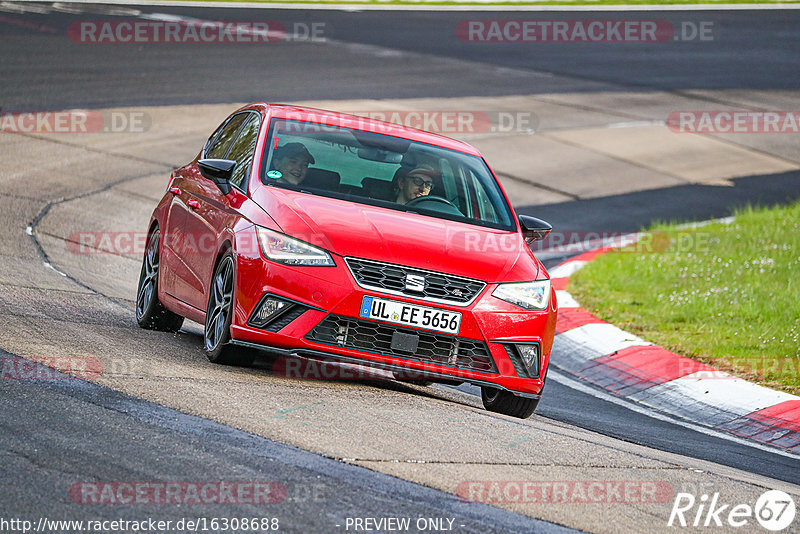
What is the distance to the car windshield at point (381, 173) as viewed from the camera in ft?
26.3

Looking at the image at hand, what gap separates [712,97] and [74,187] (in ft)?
50.5

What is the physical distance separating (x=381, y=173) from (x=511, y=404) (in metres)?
1.79

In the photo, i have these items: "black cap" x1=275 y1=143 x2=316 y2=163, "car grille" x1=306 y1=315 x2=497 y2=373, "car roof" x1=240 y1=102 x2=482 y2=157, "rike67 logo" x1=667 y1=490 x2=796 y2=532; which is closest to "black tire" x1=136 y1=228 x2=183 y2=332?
"car roof" x1=240 y1=102 x2=482 y2=157

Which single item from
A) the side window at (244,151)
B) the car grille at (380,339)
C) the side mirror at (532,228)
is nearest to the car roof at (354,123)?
the side window at (244,151)

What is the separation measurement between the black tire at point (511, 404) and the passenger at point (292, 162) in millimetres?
1821

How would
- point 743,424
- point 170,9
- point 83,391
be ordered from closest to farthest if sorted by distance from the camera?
point 83,391 < point 743,424 < point 170,9

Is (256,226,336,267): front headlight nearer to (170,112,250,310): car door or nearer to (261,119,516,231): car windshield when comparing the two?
(261,119,516,231): car windshield

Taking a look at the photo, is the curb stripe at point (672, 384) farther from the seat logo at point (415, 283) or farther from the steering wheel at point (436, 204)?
the seat logo at point (415, 283)

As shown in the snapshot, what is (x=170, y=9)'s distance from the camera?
3038cm

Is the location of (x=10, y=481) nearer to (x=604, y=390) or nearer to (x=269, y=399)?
(x=269, y=399)

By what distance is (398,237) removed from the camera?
7.29 m

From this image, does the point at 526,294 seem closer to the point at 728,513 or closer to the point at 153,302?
the point at 728,513

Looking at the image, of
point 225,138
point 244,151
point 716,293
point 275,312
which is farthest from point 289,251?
point 716,293

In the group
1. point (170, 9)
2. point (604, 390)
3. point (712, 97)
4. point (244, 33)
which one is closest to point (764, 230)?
point (604, 390)
